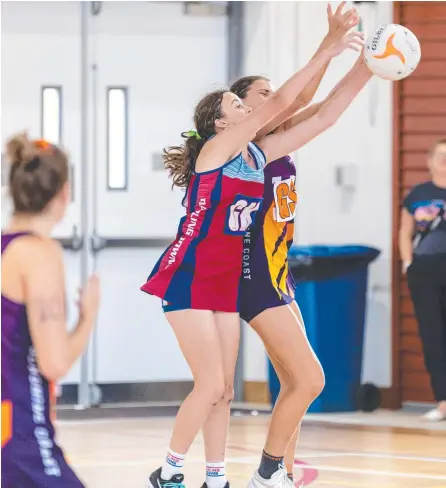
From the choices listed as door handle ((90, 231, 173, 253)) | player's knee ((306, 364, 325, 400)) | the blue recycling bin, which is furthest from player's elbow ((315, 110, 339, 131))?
door handle ((90, 231, 173, 253))

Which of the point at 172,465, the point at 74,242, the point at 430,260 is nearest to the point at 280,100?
the point at 172,465

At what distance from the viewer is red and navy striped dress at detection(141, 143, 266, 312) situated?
4773 mm

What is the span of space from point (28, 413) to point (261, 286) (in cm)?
211

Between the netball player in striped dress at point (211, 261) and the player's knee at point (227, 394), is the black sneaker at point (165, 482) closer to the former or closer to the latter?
the netball player in striped dress at point (211, 261)

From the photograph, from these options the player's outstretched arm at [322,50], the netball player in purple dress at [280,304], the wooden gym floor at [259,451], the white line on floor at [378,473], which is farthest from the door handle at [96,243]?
the netball player in purple dress at [280,304]

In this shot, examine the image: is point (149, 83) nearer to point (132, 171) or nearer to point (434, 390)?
point (132, 171)

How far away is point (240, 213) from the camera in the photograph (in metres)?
4.82

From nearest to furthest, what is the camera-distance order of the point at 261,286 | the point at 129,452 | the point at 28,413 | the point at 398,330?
the point at 28,413, the point at 261,286, the point at 129,452, the point at 398,330

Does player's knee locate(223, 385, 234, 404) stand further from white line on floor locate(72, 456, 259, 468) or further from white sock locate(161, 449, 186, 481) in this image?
white line on floor locate(72, 456, 259, 468)

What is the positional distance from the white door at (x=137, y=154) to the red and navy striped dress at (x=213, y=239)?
14.1 feet

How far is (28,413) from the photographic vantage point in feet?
9.86

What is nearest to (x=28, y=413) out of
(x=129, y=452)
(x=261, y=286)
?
(x=261, y=286)

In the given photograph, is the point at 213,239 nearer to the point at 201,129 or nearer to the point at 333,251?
the point at 201,129

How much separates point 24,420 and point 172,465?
1.99 metres
